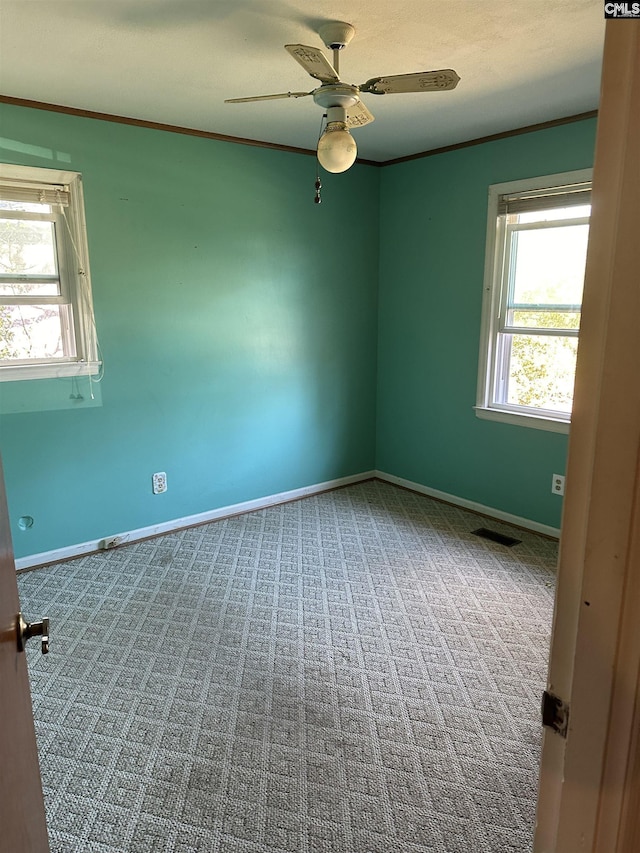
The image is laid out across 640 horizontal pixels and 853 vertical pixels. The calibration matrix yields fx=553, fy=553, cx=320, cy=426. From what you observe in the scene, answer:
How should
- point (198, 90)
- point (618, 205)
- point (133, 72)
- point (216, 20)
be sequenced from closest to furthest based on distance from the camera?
point (618, 205) < point (216, 20) < point (133, 72) < point (198, 90)

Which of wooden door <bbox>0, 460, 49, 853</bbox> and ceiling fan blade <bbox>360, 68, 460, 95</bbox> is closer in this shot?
wooden door <bbox>0, 460, 49, 853</bbox>

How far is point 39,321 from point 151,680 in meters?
2.03

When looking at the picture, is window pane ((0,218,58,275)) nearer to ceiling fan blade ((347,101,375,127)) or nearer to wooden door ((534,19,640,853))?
ceiling fan blade ((347,101,375,127))

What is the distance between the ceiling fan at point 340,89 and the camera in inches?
75.7

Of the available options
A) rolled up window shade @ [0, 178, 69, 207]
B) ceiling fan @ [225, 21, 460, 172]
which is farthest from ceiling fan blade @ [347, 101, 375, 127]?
rolled up window shade @ [0, 178, 69, 207]

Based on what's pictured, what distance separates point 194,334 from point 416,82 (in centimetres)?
208

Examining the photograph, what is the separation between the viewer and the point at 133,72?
8.02ft

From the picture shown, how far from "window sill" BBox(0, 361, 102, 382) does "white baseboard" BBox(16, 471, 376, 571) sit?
1015mm

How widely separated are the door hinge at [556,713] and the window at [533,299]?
8.98 feet

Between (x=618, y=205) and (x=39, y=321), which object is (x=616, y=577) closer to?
(x=618, y=205)

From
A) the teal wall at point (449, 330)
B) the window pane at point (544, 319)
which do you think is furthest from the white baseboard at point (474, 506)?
the window pane at point (544, 319)

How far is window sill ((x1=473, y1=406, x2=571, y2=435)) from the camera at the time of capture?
3389 mm

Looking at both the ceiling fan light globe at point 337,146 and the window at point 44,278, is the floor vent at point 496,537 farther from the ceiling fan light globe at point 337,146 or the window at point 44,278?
the window at point 44,278

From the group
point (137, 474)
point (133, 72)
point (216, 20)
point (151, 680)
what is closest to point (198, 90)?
point (133, 72)
